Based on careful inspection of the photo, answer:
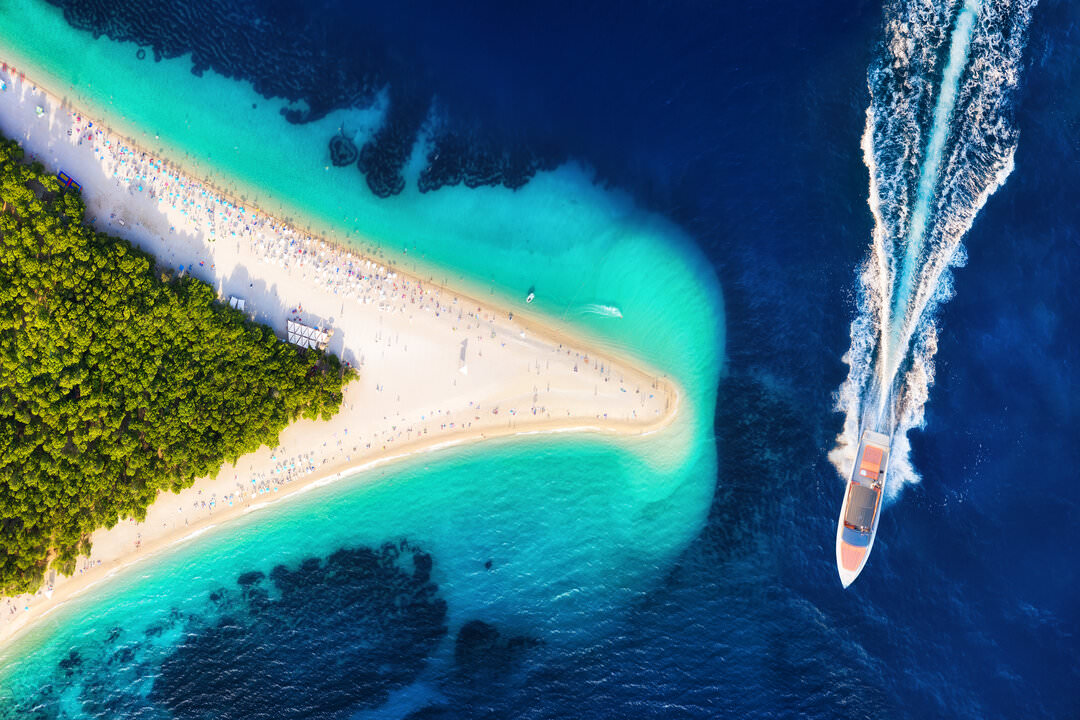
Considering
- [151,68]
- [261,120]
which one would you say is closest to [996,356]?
[261,120]

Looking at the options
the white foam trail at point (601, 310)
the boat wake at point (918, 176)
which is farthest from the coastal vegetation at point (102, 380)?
the boat wake at point (918, 176)

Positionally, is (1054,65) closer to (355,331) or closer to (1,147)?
(355,331)

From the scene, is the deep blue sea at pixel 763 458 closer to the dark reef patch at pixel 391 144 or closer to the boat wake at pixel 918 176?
the dark reef patch at pixel 391 144

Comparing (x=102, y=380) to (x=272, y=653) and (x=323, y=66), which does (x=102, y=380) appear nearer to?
(x=272, y=653)

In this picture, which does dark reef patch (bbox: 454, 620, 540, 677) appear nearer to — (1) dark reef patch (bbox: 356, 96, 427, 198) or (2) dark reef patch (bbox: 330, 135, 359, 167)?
(1) dark reef patch (bbox: 356, 96, 427, 198)

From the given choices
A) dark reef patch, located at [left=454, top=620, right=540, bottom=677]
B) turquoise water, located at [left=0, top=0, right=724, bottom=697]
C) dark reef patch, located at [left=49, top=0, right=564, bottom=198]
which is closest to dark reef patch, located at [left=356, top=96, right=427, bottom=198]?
dark reef patch, located at [left=49, top=0, right=564, bottom=198]

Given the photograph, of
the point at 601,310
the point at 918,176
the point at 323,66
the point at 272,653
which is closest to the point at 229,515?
the point at 272,653
